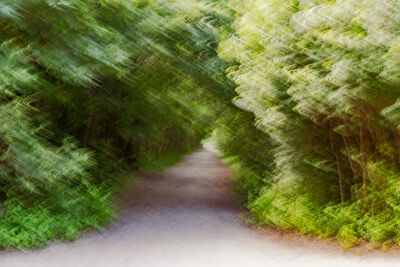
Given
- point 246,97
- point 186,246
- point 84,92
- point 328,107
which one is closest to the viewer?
point 328,107

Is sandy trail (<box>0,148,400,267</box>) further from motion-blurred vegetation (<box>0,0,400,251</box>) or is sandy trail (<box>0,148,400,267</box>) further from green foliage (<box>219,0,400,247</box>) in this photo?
green foliage (<box>219,0,400,247</box>)

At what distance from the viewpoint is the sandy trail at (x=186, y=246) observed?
18.3 feet

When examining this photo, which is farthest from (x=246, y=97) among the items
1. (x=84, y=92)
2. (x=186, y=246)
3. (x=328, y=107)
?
(x=84, y=92)

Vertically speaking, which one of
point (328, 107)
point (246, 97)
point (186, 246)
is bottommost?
point (186, 246)

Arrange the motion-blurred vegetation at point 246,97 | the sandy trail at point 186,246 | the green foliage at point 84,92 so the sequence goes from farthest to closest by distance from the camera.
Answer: the green foliage at point 84,92
the sandy trail at point 186,246
the motion-blurred vegetation at point 246,97

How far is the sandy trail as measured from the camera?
220 inches

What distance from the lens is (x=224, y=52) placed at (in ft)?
28.3

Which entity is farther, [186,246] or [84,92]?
[84,92]

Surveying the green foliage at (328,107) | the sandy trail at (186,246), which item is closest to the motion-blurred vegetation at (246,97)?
the green foliage at (328,107)

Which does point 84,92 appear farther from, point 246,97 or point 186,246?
point 186,246

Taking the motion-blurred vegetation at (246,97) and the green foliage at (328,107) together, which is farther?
the motion-blurred vegetation at (246,97)

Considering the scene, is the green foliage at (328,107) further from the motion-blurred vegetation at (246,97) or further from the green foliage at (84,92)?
the green foliage at (84,92)

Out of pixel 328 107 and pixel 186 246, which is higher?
pixel 328 107

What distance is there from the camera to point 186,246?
21.6 ft
